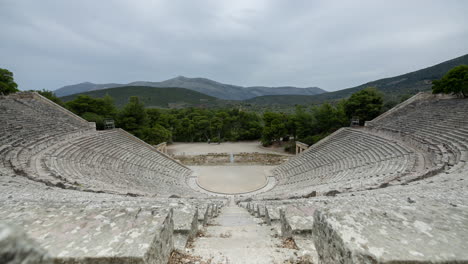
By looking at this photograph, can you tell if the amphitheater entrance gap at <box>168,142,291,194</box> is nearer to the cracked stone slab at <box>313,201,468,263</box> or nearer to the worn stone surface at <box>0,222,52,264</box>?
the cracked stone slab at <box>313,201,468,263</box>

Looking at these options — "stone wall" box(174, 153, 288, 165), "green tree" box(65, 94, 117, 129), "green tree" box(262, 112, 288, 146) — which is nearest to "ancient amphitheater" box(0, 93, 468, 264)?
"stone wall" box(174, 153, 288, 165)

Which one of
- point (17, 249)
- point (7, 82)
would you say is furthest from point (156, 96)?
point (17, 249)

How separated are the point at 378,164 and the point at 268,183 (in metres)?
7.15

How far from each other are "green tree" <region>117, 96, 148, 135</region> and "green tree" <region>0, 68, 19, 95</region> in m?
10.4

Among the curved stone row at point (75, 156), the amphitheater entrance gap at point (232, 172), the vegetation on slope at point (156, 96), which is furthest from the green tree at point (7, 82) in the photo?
the vegetation on slope at point (156, 96)

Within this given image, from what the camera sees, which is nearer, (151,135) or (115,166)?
(115,166)

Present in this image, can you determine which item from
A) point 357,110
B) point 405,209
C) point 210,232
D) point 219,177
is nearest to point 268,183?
point 219,177

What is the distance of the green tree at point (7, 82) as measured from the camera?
65.7ft

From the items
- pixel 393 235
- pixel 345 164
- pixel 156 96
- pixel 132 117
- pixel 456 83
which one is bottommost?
pixel 345 164

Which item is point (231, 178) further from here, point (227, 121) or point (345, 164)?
point (227, 121)

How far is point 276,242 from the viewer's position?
2.76 meters

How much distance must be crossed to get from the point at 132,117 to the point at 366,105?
29345 mm

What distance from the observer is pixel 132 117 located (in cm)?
2492

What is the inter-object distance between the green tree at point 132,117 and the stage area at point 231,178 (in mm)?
11539
